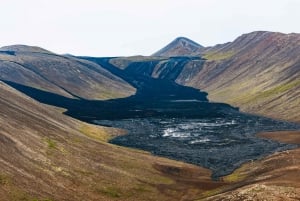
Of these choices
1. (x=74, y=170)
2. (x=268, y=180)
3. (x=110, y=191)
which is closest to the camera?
(x=268, y=180)

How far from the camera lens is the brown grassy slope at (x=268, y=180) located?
79.6 m

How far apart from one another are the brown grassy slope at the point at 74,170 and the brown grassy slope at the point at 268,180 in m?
9.71

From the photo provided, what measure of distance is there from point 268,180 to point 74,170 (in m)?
40.9

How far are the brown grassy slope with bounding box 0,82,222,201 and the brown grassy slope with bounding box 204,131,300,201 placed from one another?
31.9 feet

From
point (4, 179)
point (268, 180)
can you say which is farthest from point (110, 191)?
point (268, 180)

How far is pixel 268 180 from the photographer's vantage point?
308ft

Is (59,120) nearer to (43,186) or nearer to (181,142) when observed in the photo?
(181,142)

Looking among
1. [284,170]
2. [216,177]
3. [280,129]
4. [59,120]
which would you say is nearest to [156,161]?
[216,177]

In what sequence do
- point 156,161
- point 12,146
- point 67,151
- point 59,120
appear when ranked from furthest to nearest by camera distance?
point 59,120
point 156,161
point 67,151
point 12,146

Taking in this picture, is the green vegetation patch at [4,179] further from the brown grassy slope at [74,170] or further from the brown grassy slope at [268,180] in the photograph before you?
the brown grassy slope at [268,180]

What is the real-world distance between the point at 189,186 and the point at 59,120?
6966 centimetres

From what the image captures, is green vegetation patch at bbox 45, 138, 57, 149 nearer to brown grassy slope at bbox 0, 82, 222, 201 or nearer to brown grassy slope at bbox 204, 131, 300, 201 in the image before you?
brown grassy slope at bbox 0, 82, 222, 201

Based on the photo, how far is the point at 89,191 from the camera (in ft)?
308

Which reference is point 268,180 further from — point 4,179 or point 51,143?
point 51,143
